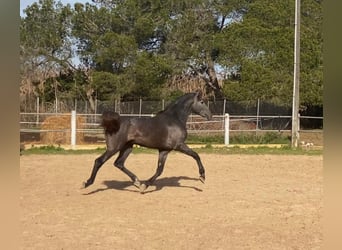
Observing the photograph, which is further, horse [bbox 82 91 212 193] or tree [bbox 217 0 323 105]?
tree [bbox 217 0 323 105]

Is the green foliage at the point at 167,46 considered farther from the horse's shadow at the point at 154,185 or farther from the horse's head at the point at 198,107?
the horse's head at the point at 198,107

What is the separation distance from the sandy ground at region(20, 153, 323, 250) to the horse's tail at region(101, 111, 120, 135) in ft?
3.18

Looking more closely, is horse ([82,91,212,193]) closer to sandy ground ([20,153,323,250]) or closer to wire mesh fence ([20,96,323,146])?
sandy ground ([20,153,323,250])

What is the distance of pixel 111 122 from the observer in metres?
6.74

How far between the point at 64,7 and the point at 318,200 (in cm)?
1940

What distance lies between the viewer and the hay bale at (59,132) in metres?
15.9

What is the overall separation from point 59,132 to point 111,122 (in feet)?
31.2

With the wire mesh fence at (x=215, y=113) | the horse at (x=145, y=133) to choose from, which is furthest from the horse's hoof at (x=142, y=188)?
the wire mesh fence at (x=215, y=113)

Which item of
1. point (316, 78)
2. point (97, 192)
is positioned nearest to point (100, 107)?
point (316, 78)

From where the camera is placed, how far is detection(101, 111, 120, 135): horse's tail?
670 cm

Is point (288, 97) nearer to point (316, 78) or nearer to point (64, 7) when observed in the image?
point (316, 78)

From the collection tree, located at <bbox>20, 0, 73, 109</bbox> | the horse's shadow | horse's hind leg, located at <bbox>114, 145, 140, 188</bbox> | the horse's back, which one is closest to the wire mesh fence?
tree, located at <bbox>20, 0, 73, 109</bbox>

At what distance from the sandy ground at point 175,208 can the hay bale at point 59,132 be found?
17.2 feet
